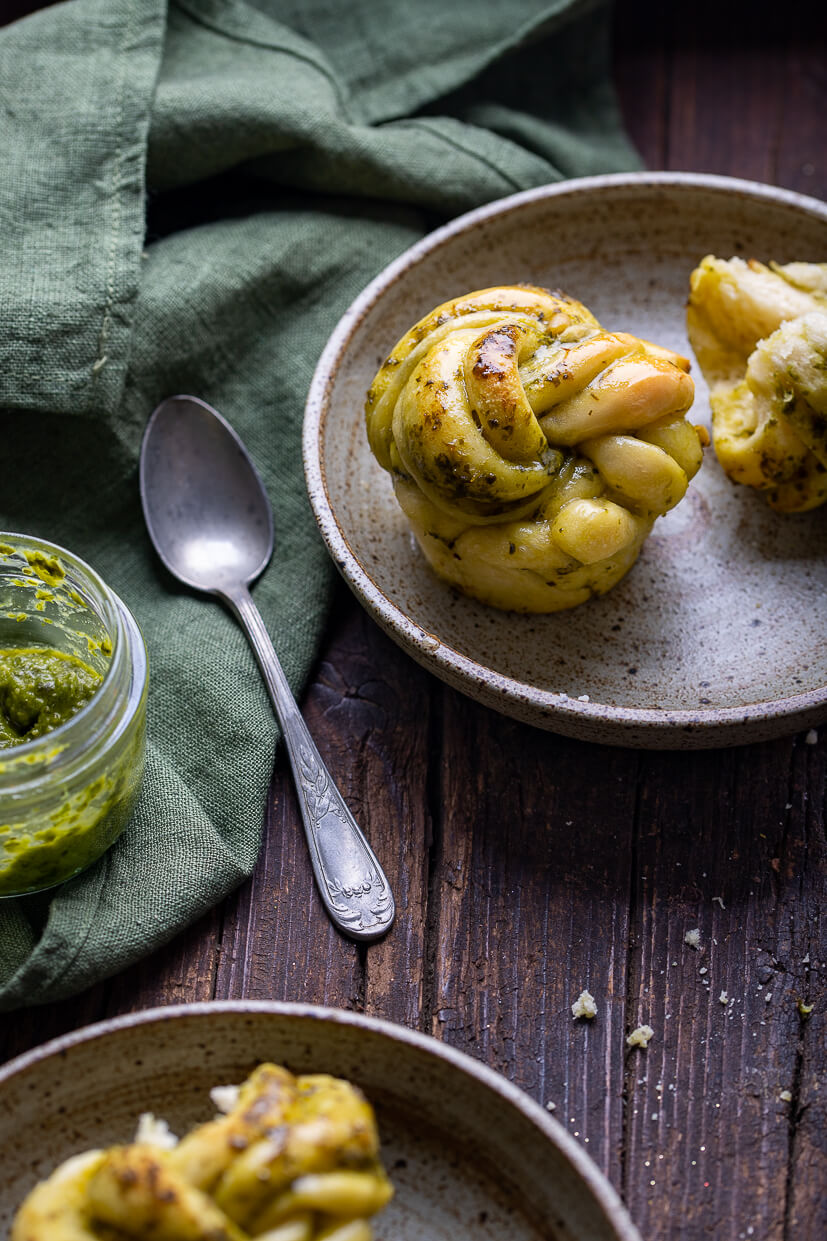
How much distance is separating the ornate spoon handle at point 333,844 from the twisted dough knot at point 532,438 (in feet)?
1.37

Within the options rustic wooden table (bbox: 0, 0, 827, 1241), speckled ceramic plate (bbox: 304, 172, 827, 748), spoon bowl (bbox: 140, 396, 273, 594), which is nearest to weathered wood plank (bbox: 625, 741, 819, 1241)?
rustic wooden table (bbox: 0, 0, 827, 1241)

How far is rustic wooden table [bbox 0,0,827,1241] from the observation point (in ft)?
6.10

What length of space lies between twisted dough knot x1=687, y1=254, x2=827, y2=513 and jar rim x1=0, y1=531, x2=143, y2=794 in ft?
3.78

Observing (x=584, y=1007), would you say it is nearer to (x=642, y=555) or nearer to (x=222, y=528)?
(x=642, y=555)

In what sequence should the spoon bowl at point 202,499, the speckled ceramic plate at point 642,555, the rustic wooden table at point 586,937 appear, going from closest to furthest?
the rustic wooden table at point 586,937 < the speckled ceramic plate at point 642,555 < the spoon bowl at point 202,499

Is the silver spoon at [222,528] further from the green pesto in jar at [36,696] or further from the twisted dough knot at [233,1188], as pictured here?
the twisted dough knot at [233,1188]

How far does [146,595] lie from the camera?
2.35 metres

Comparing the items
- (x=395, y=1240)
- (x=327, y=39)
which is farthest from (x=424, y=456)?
(x=327, y=39)

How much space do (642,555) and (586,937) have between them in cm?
73

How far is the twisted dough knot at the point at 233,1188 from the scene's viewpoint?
4.51 ft

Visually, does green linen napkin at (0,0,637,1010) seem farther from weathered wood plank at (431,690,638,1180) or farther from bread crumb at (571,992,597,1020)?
bread crumb at (571,992,597,1020)

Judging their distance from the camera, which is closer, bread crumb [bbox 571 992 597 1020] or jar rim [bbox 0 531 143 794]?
jar rim [bbox 0 531 143 794]

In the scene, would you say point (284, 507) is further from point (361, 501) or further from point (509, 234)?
point (509, 234)

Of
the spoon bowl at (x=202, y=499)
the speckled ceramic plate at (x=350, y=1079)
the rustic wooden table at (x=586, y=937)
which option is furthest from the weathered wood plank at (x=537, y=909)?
the spoon bowl at (x=202, y=499)
